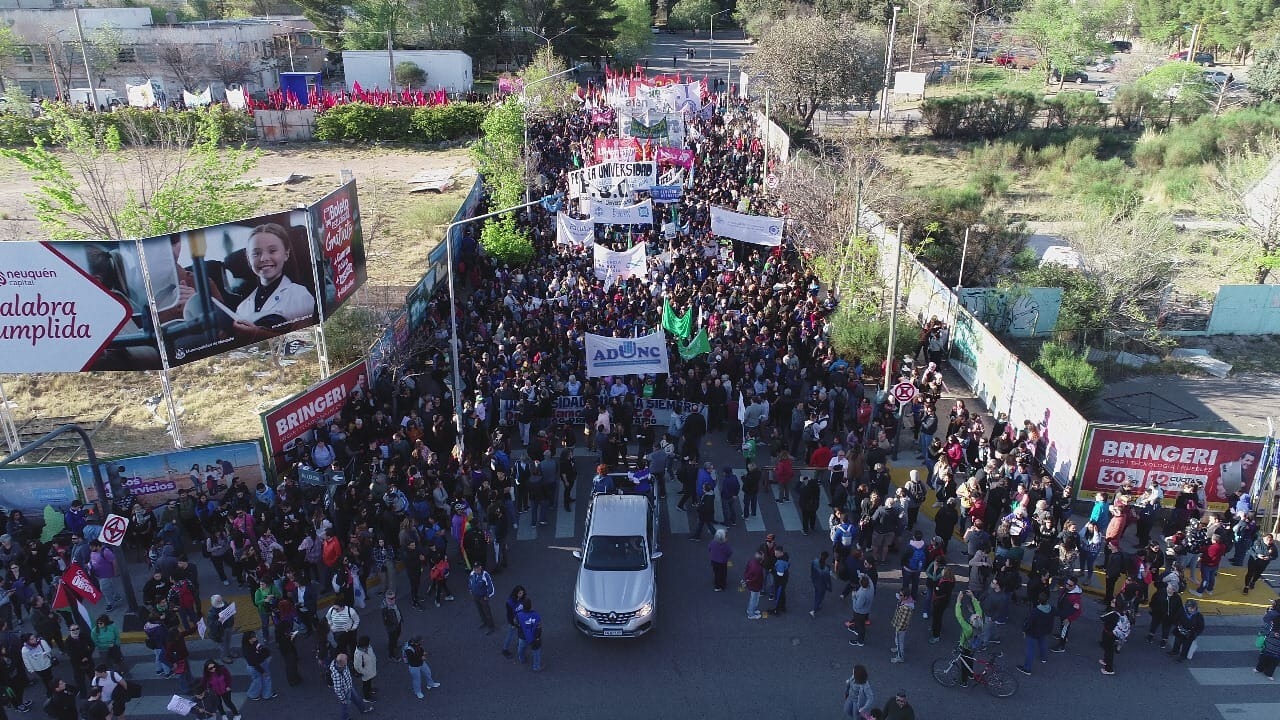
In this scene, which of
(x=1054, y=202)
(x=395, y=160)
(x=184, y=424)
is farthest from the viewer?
(x=395, y=160)

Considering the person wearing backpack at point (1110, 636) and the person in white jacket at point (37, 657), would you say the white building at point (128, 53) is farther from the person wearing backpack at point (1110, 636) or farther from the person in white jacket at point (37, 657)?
the person wearing backpack at point (1110, 636)

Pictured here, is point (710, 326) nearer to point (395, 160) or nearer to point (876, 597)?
point (876, 597)

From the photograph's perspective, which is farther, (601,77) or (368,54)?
(601,77)

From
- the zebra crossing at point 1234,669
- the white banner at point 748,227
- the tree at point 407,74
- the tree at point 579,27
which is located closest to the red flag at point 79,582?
the zebra crossing at point 1234,669

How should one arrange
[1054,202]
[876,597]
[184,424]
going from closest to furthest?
1. [876,597]
2. [184,424]
3. [1054,202]

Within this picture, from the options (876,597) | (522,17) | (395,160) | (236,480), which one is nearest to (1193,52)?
(522,17)

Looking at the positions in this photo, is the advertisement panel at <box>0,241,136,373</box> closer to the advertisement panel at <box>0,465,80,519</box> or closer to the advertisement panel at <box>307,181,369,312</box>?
the advertisement panel at <box>0,465,80,519</box>
